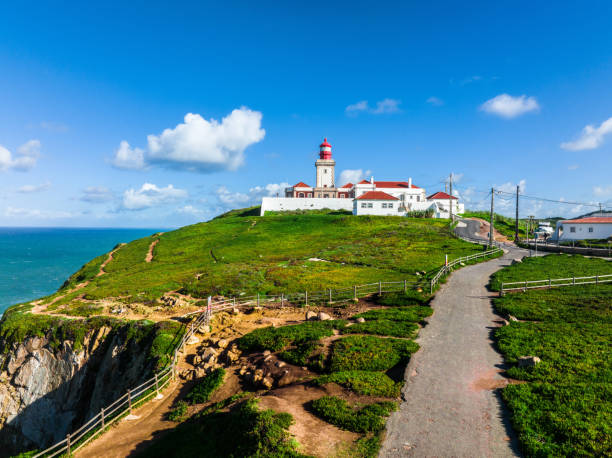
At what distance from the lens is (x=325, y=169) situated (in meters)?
124

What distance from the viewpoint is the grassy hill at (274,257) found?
143 ft

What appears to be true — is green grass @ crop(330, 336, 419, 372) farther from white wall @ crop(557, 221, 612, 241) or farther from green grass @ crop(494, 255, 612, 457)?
white wall @ crop(557, 221, 612, 241)

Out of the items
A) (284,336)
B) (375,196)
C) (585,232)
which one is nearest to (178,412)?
(284,336)

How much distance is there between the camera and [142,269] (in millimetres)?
59375

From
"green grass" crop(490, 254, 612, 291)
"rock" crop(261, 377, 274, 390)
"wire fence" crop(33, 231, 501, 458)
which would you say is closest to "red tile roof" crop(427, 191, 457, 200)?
"green grass" crop(490, 254, 612, 291)

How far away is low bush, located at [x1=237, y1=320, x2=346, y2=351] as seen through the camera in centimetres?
2113

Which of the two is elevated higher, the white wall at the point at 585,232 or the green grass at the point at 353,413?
the white wall at the point at 585,232

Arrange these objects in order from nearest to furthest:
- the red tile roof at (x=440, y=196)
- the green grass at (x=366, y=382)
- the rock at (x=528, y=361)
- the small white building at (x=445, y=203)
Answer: the green grass at (x=366, y=382) → the rock at (x=528, y=361) → the small white building at (x=445, y=203) → the red tile roof at (x=440, y=196)

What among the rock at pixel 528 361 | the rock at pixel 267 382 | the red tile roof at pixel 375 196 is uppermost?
the red tile roof at pixel 375 196

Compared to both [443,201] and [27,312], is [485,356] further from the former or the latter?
[443,201]

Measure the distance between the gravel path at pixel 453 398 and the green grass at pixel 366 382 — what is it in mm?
685

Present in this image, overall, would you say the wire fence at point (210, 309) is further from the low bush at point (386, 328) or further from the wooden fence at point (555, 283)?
the low bush at point (386, 328)

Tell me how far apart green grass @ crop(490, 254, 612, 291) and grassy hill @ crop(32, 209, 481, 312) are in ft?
30.3

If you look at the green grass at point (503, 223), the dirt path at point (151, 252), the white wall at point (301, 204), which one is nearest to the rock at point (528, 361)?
the dirt path at point (151, 252)
